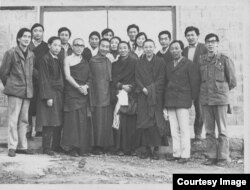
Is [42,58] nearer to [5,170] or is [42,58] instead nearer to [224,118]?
[5,170]

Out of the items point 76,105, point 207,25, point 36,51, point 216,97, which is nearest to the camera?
point 216,97

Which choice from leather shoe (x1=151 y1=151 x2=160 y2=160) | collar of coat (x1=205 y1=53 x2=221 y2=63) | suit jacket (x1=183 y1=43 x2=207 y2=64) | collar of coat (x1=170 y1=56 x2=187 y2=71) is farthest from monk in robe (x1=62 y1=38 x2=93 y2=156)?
collar of coat (x1=205 y1=53 x2=221 y2=63)

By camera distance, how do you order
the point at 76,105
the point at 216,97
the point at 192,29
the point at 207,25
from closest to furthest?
the point at 216,97
the point at 76,105
the point at 192,29
the point at 207,25

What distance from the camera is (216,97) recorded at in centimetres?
507

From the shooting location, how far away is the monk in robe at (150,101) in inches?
205

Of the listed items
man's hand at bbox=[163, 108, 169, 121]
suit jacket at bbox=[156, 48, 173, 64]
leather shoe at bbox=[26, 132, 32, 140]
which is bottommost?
leather shoe at bbox=[26, 132, 32, 140]

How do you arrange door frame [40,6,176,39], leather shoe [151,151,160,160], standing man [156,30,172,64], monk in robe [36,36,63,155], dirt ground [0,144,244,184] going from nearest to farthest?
dirt ground [0,144,244,184] → monk in robe [36,36,63,155] → leather shoe [151,151,160,160] → standing man [156,30,172,64] → door frame [40,6,176,39]

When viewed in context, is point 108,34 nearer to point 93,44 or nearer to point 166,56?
point 93,44

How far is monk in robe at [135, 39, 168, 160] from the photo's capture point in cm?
520

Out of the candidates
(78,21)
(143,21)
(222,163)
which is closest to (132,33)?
(143,21)

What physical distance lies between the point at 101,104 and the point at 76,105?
313 millimetres

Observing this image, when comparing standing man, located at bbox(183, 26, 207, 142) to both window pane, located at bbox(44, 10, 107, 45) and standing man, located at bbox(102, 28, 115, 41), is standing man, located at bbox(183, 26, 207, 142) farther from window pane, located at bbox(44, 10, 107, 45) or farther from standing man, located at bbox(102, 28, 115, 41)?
window pane, located at bbox(44, 10, 107, 45)

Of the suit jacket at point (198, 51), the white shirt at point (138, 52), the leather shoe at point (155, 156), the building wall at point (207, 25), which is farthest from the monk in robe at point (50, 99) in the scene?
the suit jacket at point (198, 51)

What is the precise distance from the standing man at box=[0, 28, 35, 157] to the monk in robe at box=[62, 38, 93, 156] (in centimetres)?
46
